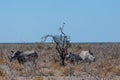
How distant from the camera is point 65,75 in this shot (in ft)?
64.2

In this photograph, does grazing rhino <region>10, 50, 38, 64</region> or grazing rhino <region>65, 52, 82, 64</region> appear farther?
grazing rhino <region>65, 52, 82, 64</region>

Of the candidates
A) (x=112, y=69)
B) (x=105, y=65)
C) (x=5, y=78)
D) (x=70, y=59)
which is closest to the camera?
(x=5, y=78)

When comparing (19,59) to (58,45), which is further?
(58,45)

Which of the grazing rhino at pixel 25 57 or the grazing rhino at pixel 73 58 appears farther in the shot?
the grazing rhino at pixel 73 58

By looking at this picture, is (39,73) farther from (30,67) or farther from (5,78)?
(5,78)

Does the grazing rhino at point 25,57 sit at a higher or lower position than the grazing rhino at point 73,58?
higher

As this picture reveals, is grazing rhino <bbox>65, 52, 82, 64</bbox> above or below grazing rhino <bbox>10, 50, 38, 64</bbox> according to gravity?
below

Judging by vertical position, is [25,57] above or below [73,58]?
above

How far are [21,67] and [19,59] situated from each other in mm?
3115

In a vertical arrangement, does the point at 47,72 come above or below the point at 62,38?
below

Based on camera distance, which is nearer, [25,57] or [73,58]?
[25,57]

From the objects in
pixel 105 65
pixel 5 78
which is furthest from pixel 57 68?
pixel 5 78

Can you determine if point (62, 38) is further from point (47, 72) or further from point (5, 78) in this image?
point (5, 78)

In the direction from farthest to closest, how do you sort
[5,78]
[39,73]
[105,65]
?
[105,65]
[39,73]
[5,78]
